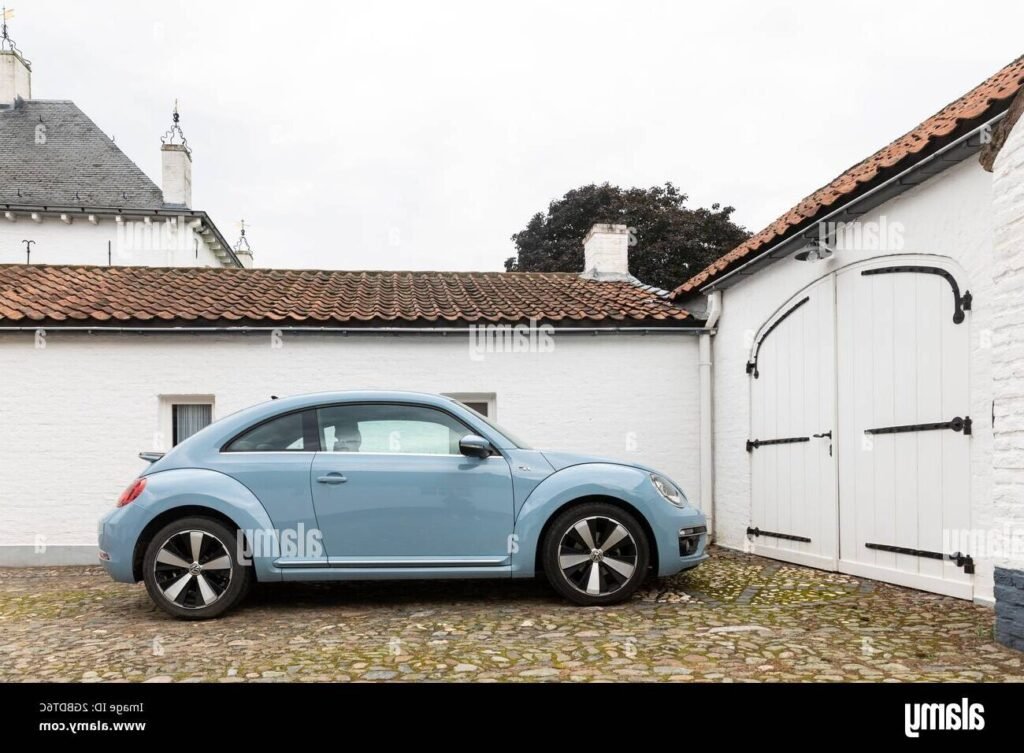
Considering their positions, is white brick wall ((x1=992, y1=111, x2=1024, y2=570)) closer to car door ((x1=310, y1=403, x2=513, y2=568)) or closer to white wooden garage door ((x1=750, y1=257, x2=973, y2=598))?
white wooden garage door ((x1=750, y1=257, x2=973, y2=598))

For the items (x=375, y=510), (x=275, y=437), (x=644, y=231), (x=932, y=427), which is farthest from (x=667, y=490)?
(x=644, y=231)

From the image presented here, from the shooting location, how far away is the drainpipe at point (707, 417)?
410 inches

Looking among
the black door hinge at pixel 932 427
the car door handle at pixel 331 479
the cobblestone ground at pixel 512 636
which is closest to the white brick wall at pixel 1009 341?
the cobblestone ground at pixel 512 636

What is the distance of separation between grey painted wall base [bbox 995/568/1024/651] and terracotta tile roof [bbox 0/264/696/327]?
6149 millimetres

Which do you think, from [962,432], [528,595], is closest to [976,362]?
[962,432]

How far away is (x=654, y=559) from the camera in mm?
6285

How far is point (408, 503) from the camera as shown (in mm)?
5980

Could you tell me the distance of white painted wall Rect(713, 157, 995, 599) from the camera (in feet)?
19.2

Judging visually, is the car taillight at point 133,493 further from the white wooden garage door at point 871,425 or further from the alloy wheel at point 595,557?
the white wooden garage door at point 871,425

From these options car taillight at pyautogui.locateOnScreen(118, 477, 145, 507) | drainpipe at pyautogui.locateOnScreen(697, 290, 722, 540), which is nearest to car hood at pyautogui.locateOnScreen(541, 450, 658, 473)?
car taillight at pyautogui.locateOnScreen(118, 477, 145, 507)

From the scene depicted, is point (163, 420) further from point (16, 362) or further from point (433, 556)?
point (433, 556)

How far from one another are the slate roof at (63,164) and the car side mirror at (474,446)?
76.8 ft

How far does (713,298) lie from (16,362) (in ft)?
27.8

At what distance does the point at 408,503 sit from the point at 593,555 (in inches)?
56.1
